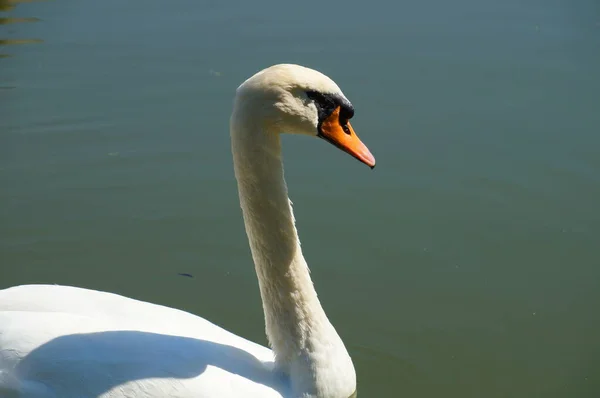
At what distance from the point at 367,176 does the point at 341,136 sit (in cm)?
295

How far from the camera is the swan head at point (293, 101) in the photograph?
3.83m

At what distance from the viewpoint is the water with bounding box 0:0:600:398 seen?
5438 millimetres

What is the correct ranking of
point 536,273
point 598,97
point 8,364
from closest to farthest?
point 8,364, point 536,273, point 598,97

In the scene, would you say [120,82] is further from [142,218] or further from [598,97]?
[598,97]

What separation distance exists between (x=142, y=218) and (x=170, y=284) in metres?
0.92

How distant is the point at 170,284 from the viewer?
5.90 metres

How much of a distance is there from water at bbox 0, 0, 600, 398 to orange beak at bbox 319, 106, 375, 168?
4.87 feet

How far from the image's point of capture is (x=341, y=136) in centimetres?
410

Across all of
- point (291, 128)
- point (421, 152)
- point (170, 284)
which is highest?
point (291, 128)

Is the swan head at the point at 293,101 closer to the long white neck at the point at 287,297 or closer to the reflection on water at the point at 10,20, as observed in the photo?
the long white neck at the point at 287,297

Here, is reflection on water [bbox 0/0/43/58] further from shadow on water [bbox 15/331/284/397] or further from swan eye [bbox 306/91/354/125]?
swan eye [bbox 306/91/354/125]

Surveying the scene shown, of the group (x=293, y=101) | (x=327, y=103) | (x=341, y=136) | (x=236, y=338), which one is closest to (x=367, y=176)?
(x=236, y=338)

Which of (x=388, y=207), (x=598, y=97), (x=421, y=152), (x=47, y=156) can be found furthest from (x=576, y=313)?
(x=47, y=156)

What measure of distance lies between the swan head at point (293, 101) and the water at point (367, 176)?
1714 millimetres
